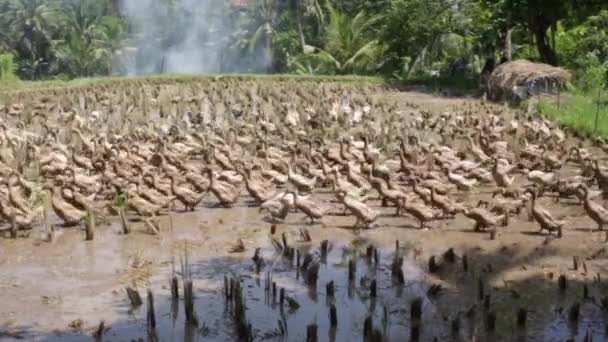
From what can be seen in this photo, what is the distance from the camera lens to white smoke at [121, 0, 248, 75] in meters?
46.4

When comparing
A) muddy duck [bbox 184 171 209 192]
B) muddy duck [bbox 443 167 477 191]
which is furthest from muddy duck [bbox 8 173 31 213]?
muddy duck [bbox 443 167 477 191]

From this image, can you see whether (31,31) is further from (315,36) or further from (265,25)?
(315,36)

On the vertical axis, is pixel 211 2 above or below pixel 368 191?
above

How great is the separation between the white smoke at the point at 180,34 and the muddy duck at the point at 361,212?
36534 mm

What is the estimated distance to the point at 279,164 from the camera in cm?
1376

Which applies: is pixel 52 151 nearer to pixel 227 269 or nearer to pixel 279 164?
pixel 279 164

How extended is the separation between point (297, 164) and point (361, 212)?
11.4ft

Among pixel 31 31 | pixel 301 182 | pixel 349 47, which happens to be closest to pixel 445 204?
pixel 301 182

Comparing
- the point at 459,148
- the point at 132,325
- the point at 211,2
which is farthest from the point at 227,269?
the point at 211,2

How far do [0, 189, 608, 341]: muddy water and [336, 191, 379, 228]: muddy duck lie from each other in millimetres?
193

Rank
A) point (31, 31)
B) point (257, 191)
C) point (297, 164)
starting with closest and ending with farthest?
point (257, 191)
point (297, 164)
point (31, 31)

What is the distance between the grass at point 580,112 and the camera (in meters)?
17.3

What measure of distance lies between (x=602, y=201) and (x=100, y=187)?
754cm

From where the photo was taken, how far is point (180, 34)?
1845 inches
